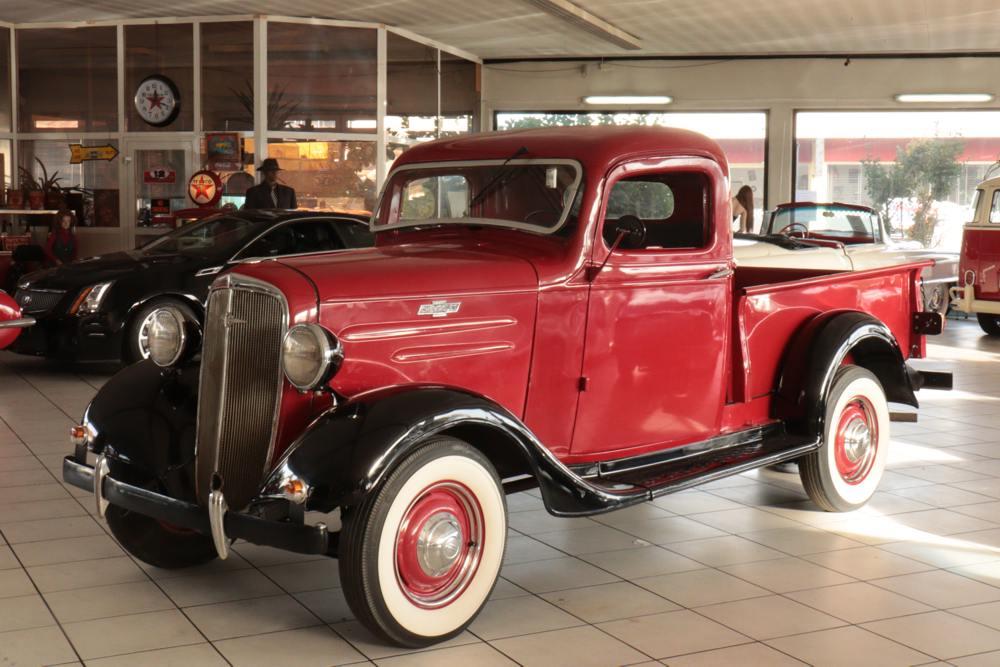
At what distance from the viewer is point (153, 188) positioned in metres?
15.6

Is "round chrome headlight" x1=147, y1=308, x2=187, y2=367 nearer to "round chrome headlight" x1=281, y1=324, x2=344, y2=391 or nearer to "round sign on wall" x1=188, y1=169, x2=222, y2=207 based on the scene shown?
"round chrome headlight" x1=281, y1=324, x2=344, y2=391

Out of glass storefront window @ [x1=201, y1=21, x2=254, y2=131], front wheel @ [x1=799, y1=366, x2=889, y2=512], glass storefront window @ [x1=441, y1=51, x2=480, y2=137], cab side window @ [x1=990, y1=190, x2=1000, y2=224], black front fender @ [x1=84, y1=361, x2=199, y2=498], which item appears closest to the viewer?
black front fender @ [x1=84, y1=361, x2=199, y2=498]

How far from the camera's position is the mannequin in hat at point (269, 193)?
Answer: 11992 millimetres

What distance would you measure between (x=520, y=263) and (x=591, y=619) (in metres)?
1.33

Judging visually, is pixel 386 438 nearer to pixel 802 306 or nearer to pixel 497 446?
pixel 497 446

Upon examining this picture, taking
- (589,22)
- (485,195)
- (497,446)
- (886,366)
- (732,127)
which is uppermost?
(589,22)

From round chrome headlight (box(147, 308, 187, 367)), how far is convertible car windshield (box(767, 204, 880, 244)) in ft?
29.2

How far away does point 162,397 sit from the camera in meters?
4.25

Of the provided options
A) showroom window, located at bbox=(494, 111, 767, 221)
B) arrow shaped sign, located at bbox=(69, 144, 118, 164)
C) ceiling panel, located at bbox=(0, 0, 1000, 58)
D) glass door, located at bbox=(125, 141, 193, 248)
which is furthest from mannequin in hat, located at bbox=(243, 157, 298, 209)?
showroom window, located at bbox=(494, 111, 767, 221)

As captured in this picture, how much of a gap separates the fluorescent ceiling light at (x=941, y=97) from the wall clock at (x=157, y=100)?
34.4 ft

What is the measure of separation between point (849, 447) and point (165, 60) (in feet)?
40.1

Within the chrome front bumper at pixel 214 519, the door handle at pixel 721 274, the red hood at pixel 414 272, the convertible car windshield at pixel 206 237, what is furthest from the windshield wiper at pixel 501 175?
the convertible car windshield at pixel 206 237

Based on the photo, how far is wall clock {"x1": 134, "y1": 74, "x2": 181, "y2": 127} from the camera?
50.0 feet

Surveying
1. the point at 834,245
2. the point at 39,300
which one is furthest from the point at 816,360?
the point at 39,300
